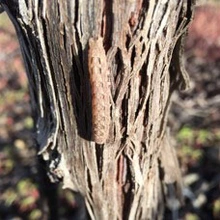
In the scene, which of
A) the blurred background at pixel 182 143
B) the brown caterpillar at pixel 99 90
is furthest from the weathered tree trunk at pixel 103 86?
the blurred background at pixel 182 143

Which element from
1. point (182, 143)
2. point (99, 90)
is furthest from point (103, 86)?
point (182, 143)

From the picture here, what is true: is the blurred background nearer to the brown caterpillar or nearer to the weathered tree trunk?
the weathered tree trunk

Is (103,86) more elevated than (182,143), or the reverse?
(103,86)

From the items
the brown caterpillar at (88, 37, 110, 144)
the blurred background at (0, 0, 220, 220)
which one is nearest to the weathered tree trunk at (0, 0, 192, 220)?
the brown caterpillar at (88, 37, 110, 144)

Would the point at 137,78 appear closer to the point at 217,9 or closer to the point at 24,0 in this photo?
the point at 24,0

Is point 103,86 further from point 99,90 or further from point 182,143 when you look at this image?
point 182,143

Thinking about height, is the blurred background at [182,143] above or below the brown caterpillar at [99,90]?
below

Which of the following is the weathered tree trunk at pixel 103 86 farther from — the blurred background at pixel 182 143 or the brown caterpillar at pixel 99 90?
the blurred background at pixel 182 143

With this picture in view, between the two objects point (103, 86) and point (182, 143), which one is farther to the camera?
point (182, 143)
